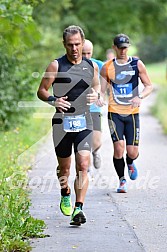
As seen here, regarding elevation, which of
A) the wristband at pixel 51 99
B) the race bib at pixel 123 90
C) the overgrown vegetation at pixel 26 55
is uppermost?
the wristband at pixel 51 99

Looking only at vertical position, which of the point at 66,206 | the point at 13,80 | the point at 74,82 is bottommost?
the point at 13,80

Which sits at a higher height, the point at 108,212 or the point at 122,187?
the point at 108,212

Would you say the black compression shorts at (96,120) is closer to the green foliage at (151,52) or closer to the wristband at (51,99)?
the wristband at (51,99)

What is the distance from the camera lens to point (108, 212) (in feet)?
30.7

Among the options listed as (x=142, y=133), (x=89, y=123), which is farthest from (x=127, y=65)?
(x=142, y=133)

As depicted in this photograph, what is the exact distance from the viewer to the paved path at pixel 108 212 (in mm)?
7543

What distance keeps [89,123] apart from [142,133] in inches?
546

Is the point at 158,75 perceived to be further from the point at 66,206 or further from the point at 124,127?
the point at 66,206

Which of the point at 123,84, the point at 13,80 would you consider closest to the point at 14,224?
the point at 123,84

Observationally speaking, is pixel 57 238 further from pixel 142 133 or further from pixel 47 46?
pixel 47 46

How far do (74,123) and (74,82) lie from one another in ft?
1.37

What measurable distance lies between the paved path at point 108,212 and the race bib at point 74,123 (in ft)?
3.21

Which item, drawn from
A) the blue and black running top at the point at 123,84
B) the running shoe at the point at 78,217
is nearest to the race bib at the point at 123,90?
the blue and black running top at the point at 123,84

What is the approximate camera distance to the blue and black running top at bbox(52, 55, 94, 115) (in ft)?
27.9
